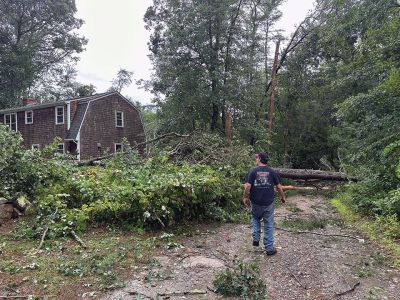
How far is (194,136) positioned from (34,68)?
27674 mm

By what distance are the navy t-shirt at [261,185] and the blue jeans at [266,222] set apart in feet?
0.30

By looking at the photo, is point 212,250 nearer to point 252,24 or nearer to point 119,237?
point 119,237

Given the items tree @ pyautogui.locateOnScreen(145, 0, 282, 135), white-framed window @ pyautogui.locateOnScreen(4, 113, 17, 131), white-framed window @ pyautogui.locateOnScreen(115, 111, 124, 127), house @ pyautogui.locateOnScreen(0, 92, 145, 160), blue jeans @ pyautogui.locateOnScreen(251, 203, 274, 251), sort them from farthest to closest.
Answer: white-framed window @ pyautogui.locateOnScreen(4, 113, 17, 131) → white-framed window @ pyautogui.locateOnScreen(115, 111, 124, 127) → house @ pyautogui.locateOnScreen(0, 92, 145, 160) → tree @ pyautogui.locateOnScreen(145, 0, 282, 135) → blue jeans @ pyautogui.locateOnScreen(251, 203, 274, 251)

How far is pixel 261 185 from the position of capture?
573 cm

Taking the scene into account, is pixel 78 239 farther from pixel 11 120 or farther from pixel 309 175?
pixel 11 120

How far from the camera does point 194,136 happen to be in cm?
1156

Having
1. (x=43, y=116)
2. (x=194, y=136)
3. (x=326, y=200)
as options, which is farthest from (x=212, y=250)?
(x=43, y=116)

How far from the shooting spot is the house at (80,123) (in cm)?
2408

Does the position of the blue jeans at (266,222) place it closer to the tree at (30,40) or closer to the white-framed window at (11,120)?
the white-framed window at (11,120)

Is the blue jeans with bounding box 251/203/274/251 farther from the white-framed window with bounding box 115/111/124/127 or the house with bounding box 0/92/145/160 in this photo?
the white-framed window with bounding box 115/111/124/127

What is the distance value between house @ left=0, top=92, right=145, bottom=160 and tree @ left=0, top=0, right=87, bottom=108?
16.9ft

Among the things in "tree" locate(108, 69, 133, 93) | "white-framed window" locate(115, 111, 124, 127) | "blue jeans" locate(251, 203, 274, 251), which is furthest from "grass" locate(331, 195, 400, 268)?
"tree" locate(108, 69, 133, 93)

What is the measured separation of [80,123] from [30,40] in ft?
50.2

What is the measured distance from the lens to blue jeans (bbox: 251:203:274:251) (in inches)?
219
